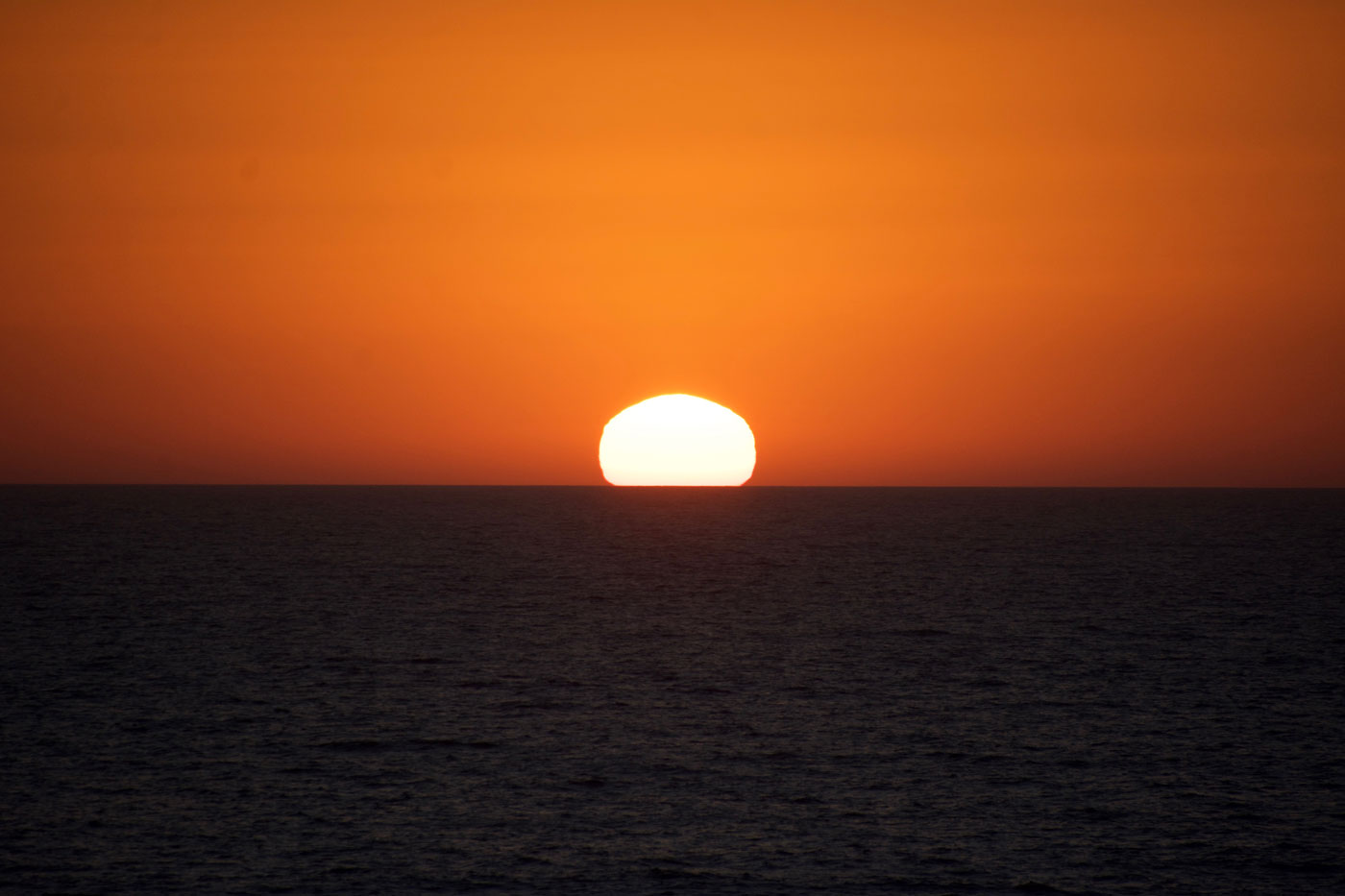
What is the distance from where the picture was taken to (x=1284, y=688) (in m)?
47.1

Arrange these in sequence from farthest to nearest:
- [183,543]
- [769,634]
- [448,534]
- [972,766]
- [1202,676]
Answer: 1. [448,534]
2. [183,543]
3. [769,634]
4. [1202,676]
5. [972,766]

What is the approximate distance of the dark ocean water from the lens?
2694 cm

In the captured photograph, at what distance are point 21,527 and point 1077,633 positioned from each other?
13742 cm

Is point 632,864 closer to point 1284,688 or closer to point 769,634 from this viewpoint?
point 1284,688

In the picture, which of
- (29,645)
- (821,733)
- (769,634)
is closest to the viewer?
(821,733)

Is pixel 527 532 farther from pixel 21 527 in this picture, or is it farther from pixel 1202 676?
pixel 1202 676

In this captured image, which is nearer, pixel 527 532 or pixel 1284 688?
pixel 1284 688

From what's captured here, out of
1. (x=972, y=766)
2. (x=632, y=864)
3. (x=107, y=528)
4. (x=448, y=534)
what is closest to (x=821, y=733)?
(x=972, y=766)

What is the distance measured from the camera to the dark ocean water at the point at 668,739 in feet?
88.4

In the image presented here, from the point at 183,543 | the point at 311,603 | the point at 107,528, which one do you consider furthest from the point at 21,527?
the point at 311,603

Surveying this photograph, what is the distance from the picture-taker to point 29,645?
5553 centimetres

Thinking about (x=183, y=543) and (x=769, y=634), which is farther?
(x=183, y=543)

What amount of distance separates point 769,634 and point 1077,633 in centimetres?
1512

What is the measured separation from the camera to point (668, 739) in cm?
3762
